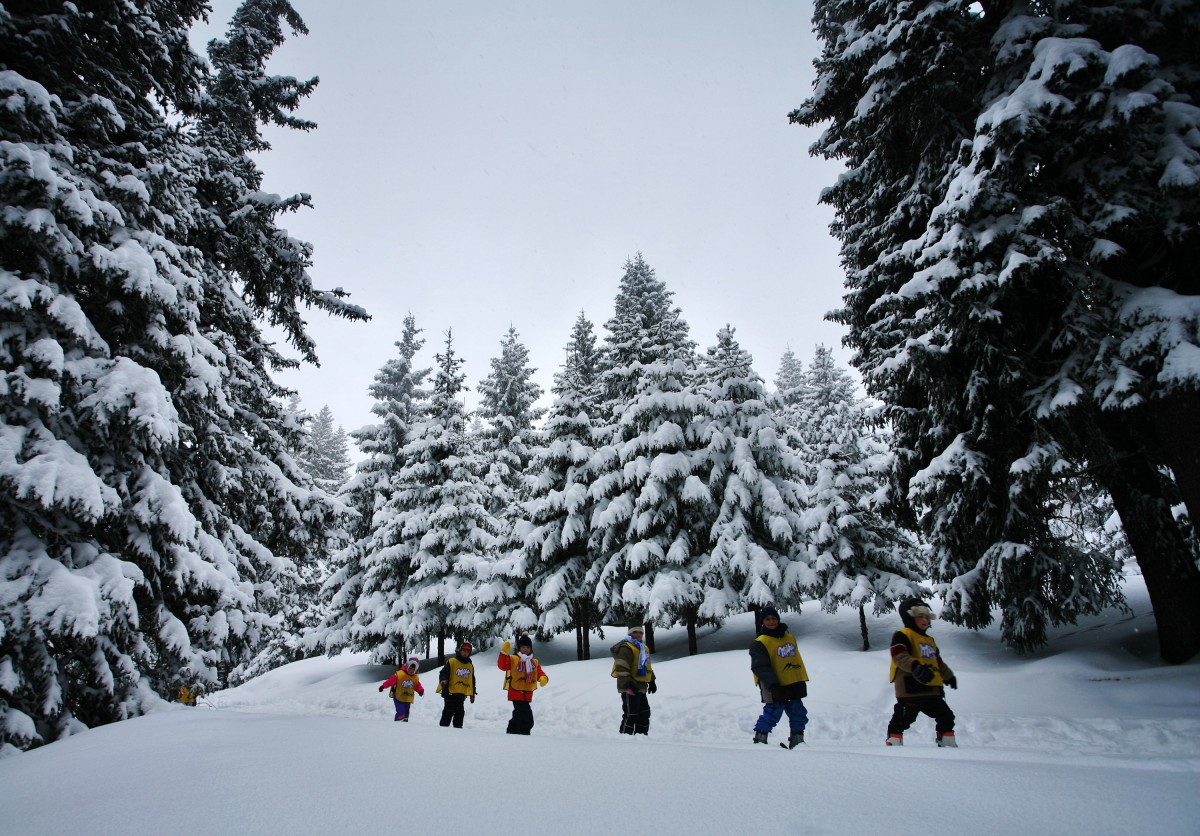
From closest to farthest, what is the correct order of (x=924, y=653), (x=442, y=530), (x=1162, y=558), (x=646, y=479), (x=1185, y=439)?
(x=924, y=653) < (x=1185, y=439) < (x=1162, y=558) < (x=646, y=479) < (x=442, y=530)

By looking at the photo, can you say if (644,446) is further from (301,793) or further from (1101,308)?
(301,793)

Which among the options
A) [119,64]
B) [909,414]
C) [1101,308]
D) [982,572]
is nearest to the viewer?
[1101,308]

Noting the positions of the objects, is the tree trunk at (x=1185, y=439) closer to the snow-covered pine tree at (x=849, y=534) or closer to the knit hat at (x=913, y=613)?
the knit hat at (x=913, y=613)

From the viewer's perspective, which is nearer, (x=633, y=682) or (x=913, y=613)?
(x=913, y=613)

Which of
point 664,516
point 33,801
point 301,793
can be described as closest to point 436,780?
point 301,793

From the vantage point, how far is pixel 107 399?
21.1 ft

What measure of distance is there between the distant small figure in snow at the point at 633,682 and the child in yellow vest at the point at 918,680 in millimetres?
3697

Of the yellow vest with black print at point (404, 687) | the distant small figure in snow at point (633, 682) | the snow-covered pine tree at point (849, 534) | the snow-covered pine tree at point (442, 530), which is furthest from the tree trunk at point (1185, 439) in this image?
the snow-covered pine tree at point (442, 530)

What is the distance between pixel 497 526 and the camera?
76.1 feet

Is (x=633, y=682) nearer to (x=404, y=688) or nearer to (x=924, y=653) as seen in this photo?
(x=924, y=653)

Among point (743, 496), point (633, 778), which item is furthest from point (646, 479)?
point (633, 778)

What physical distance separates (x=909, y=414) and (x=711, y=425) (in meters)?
8.39

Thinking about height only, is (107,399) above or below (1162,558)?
above

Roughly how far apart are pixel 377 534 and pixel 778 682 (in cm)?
1920
